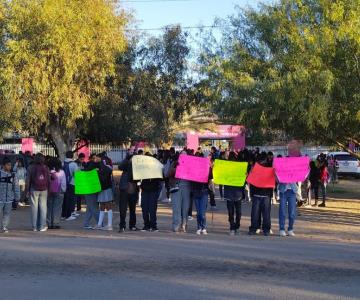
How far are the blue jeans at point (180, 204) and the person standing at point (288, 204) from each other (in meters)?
2.05

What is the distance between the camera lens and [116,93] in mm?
25047

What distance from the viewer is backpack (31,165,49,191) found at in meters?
12.7

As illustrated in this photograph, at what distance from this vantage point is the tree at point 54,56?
21.2m

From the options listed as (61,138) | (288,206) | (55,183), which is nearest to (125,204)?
(55,183)

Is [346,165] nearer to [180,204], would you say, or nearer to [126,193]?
[180,204]

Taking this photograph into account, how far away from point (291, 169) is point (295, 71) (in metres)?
3.45

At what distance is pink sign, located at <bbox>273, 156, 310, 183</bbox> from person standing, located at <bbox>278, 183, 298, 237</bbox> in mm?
137

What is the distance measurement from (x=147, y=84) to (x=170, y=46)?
2.37m

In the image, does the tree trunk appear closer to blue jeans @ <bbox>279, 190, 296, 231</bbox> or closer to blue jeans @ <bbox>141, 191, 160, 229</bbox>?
blue jeans @ <bbox>141, 191, 160, 229</bbox>

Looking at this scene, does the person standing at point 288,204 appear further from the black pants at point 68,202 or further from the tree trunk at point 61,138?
the tree trunk at point 61,138

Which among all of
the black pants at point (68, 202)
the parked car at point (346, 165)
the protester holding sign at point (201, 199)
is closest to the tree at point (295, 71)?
the protester holding sign at point (201, 199)

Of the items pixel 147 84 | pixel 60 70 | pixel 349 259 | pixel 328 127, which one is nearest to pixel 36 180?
pixel 349 259

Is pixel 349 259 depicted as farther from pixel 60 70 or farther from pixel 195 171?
pixel 60 70

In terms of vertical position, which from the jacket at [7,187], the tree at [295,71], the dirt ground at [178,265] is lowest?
the dirt ground at [178,265]
